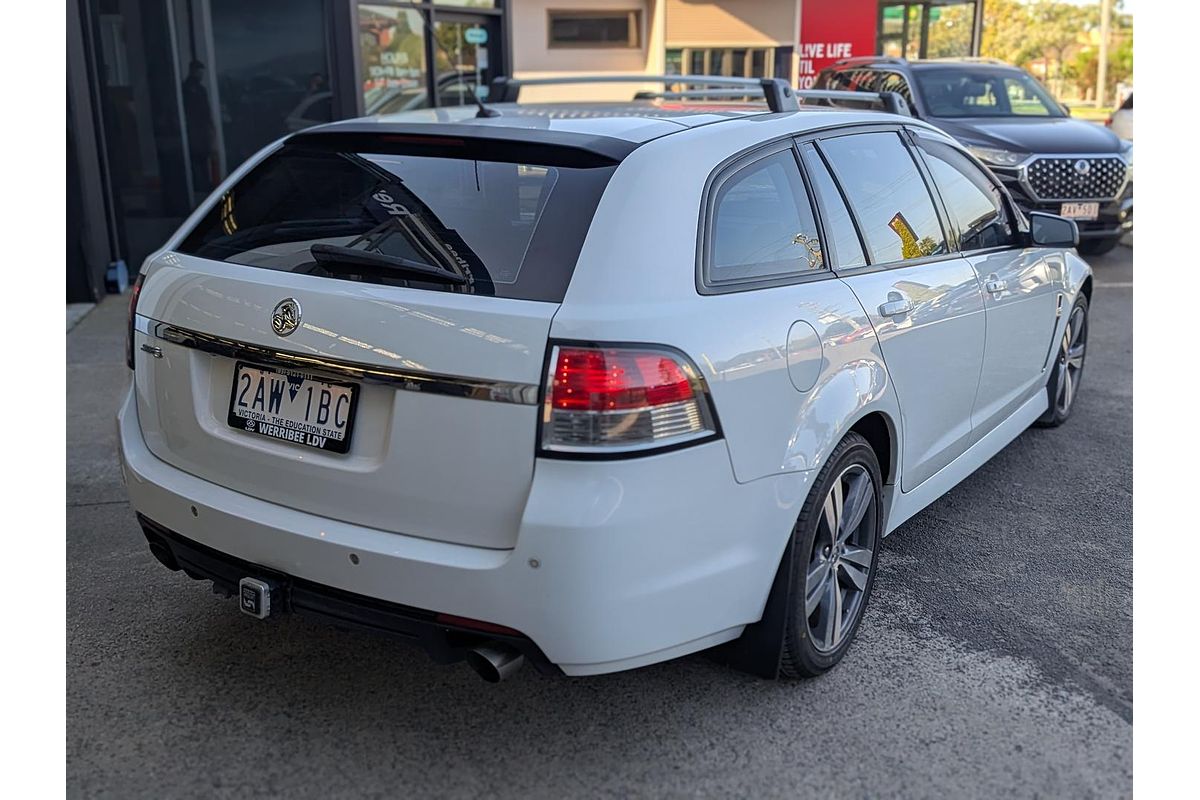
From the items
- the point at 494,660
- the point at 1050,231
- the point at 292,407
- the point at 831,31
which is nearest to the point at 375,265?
the point at 292,407

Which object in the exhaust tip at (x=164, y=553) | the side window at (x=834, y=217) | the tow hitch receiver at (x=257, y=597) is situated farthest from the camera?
the side window at (x=834, y=217)

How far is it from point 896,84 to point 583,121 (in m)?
9.37

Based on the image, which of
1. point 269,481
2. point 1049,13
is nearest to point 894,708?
point 269,481

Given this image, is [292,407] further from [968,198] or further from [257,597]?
[968,198]

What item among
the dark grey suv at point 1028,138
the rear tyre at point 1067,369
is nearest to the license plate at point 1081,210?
the dark grey suv at point 1028,138

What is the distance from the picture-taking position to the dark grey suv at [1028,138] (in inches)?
405

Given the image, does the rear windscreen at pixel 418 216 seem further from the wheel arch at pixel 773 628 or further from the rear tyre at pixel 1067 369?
the rear tyre at pixel 1067 369

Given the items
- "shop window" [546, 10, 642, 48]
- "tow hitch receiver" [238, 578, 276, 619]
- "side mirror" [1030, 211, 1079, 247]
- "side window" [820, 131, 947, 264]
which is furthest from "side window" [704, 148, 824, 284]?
"shop window" [546, 10, 642, 48]

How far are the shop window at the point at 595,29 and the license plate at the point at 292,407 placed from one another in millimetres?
20284

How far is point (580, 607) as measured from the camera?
2.52m

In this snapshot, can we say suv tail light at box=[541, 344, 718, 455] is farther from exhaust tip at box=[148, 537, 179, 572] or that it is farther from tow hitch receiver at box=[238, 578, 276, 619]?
exhaust tip at box=[148, 537, 179, 572]

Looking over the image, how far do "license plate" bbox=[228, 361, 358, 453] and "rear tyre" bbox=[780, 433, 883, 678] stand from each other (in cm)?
124
